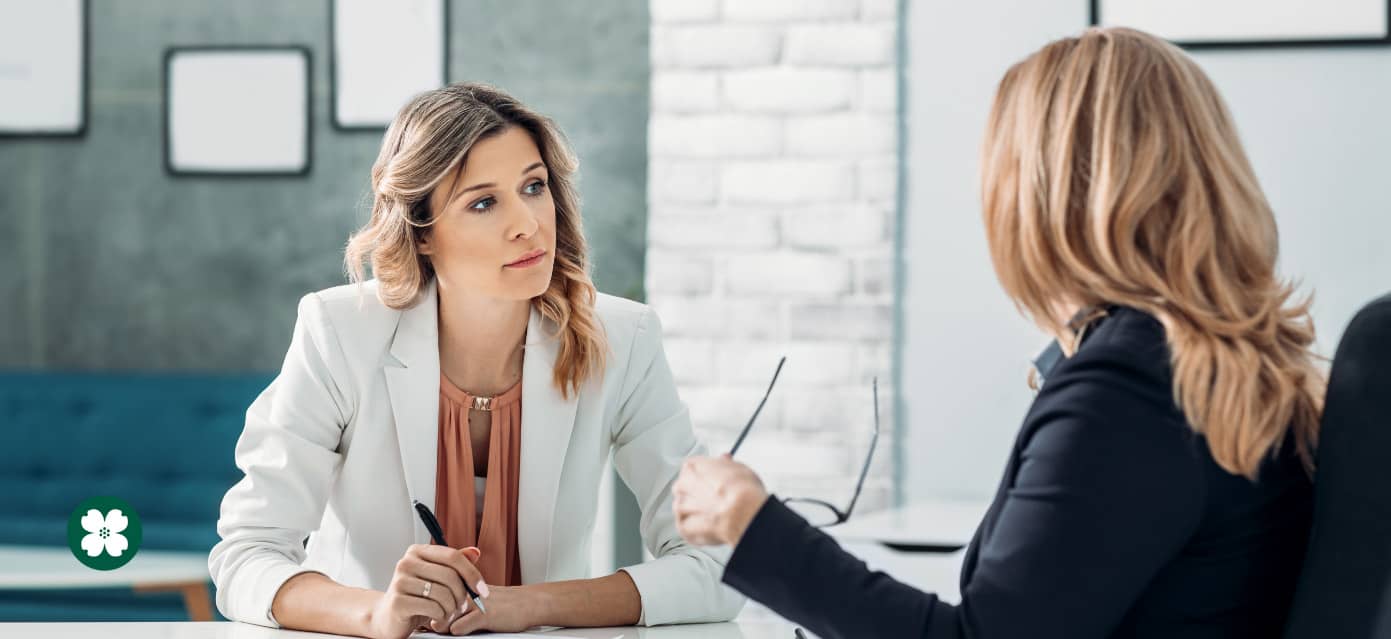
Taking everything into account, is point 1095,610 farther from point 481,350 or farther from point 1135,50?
point 481,350

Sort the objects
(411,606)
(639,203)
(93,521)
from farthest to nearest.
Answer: (639,203)
(93,521)
(411,606)

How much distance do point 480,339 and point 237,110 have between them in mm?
2622

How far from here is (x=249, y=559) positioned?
1541 mm

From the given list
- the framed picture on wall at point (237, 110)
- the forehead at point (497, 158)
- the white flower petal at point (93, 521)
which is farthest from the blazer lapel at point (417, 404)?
the framed picture on wall at point (237, 110)

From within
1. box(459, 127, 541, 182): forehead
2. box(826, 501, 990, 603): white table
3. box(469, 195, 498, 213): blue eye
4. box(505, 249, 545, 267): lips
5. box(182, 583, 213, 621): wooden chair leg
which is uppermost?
box(459, 127, 541, 182): forehead

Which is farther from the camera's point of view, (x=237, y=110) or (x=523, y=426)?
(x=237, y=110)

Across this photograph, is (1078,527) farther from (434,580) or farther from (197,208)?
(197,208)

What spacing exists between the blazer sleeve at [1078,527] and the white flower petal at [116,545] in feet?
8.39

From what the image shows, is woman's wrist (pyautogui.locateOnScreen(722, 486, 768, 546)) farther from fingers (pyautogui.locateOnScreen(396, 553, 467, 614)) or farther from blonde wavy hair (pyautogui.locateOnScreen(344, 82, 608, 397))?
blonde wavy hair (pyautogui.locateOnScreen(344, 82, 608, 397))

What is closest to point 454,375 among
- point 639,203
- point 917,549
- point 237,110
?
point 917,549

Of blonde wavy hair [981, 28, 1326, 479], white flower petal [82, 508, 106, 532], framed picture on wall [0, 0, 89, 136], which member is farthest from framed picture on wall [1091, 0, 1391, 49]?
framed picture on wall [0, 0, 89, 136]

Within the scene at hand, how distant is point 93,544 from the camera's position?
3.08m

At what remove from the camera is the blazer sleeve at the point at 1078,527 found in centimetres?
98

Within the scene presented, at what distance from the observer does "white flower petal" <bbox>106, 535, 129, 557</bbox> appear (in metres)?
3.11
